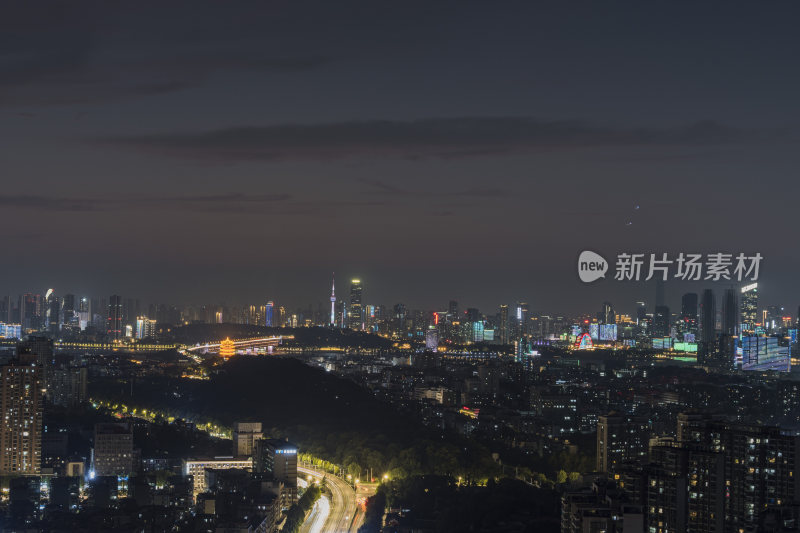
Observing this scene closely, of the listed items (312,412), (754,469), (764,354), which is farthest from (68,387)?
(764,354)

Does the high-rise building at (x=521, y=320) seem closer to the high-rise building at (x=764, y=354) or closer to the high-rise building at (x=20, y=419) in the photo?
the high-rise building at (x=764, y=354)

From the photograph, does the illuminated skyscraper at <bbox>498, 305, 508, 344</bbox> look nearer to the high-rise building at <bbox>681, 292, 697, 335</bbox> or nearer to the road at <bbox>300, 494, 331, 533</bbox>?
the high-rise building at <bbox>681, 292, 697, 335</bbox>

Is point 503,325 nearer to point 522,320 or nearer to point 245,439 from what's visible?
point 522,320

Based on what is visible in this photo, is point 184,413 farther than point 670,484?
Yes

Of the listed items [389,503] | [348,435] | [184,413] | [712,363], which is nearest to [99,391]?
[184,413]

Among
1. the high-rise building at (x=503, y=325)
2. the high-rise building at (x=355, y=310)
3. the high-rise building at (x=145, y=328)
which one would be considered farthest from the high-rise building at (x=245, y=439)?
the high-rise building at (x=355, y=310)

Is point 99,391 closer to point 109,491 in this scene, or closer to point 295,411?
point 295,411

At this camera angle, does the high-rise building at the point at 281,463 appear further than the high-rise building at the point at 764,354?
No
